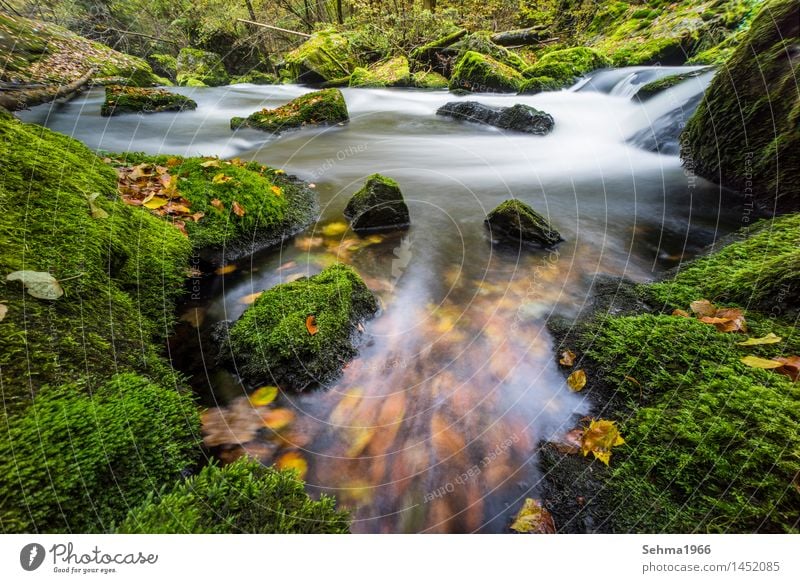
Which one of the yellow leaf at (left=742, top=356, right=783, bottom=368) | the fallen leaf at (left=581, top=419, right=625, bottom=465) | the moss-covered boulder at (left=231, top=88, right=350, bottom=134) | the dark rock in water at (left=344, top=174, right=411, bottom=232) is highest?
the moss-covered boulder at (left=231, top=88, right=350, bottom=134)

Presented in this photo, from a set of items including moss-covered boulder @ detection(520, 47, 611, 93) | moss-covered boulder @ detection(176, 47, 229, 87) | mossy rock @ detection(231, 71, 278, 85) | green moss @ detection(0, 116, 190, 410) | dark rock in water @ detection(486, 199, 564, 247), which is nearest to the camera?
green moss @ detection(0, 116, 190, 410)

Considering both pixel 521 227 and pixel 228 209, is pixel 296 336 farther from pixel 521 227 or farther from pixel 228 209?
pixel 521 227

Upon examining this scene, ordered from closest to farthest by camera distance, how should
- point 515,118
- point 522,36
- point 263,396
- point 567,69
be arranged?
point 263,396 → point 515,118 → point 567,69 → point 522,36

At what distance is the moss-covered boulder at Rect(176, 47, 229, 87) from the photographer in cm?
1855

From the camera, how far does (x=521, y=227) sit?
4.53 meters

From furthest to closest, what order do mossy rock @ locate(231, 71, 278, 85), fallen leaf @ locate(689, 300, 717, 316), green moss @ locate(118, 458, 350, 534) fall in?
mossy rock @ locate(231, 71, 278, 85) → fallen leaf @ locate(689, 300, 717, 316) → green moss @ locate(118, 458, 350, 534)

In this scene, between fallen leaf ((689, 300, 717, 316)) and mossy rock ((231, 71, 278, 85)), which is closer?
fallen leaf ((689, 300, 717, 316))

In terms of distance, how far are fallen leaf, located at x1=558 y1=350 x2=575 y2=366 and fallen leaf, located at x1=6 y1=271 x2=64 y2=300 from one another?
10.8ft

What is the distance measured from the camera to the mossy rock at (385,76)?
14.6 m

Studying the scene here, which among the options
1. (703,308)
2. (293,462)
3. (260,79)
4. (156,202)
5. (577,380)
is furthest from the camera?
(260,79)

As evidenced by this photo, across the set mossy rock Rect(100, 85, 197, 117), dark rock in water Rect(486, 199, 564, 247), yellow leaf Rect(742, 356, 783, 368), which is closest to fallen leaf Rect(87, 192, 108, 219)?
dark rock in water Rect(486, 199, 564, 247)

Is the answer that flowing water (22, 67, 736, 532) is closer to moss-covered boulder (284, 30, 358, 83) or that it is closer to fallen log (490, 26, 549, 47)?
moss-covered boulder (284, 30, 358, 83)

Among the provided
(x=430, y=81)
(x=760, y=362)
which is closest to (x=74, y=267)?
(x=760, y=362)

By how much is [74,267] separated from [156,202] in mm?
1661
